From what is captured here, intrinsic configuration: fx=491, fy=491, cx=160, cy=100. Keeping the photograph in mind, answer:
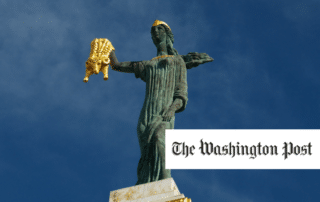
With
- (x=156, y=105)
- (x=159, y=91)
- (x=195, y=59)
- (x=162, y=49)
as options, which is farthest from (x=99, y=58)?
(x=195, y=59)

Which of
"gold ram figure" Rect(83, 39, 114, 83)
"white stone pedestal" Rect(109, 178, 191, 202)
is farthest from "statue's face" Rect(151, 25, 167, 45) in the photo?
"white stone pedestal" Rect(109, 178, 191, 202)

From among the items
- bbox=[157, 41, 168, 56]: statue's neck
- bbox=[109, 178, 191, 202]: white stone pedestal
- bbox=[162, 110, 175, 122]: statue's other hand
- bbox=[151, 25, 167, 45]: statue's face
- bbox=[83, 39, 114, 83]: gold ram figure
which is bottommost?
bbox=[109, 178, 191, 202]: white stone pedestal

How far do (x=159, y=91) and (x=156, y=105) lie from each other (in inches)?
16.8

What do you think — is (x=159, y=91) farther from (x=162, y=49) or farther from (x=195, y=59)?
(x=162, y=49)

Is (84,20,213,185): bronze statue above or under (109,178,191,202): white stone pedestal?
above

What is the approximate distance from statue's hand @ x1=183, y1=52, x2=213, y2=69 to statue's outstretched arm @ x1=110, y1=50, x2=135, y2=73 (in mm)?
1317

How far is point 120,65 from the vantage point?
11703mm

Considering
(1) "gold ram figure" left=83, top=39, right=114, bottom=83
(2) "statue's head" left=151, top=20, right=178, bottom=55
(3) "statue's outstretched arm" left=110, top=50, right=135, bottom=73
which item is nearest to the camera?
(1) "gold ram figure" left=83, top=39, right=114, bottom=83

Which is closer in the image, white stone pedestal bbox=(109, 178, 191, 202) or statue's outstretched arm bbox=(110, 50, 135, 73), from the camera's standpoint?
white stone pedestal bbox=(109, 178, 191, 202)

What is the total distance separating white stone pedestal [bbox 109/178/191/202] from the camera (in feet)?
27.3

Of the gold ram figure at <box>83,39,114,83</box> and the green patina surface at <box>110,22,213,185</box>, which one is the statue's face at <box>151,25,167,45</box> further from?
the gold ram figure at <box>83,39,114,83</box>

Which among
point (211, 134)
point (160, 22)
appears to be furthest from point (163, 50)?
point (211, 134)

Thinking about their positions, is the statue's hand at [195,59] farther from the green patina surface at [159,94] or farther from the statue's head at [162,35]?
the statue's head at [162,35]

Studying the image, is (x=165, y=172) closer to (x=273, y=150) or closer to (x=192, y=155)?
(x=192, y=155)
